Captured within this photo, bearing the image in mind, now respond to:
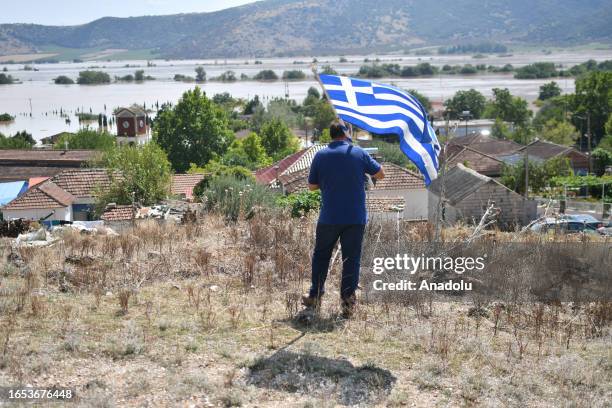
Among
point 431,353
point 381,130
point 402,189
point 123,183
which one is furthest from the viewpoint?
point 123,183

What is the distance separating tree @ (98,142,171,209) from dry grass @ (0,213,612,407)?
22.5 meters

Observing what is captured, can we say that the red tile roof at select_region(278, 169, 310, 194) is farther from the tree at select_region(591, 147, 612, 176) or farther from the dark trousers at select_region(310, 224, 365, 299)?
the tree at select_region(591, 147, 612, 176)


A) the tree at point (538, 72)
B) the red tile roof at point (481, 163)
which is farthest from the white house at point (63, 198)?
the tree at point (538, 72)

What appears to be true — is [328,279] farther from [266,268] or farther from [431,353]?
[431,353]

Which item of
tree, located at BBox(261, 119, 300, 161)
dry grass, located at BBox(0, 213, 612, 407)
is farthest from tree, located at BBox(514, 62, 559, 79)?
dry grass, located at BBox(0, 213, 612, 407)

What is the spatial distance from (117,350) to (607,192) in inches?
1542

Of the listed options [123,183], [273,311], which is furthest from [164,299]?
[123,183]

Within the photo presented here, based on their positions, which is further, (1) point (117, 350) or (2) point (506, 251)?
(2) point (506, 251)

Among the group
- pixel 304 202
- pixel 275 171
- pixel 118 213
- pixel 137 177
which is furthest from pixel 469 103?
pixel 304 202

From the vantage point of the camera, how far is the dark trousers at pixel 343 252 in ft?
21.0

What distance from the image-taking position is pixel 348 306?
255 inches

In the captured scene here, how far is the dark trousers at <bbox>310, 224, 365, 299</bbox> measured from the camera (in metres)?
6.39

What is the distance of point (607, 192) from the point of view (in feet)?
133
